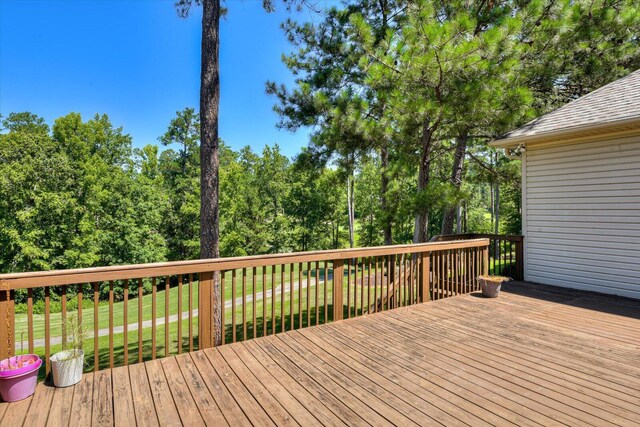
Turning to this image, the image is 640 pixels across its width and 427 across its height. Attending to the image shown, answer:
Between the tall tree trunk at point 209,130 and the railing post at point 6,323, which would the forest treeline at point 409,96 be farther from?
→ the railing post at point 6,323

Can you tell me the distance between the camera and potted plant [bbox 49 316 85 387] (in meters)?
Result: 2.48

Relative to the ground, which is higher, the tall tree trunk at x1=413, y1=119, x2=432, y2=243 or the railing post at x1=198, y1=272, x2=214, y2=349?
the tall tree trunk at x1=413, y1=119, x2=432, y2=243

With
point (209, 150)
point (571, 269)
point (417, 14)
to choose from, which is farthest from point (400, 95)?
point (571, 269)

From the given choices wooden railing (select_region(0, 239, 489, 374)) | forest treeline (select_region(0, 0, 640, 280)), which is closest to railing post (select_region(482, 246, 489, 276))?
wooden railing (select_region(0, 239, 489, 374))

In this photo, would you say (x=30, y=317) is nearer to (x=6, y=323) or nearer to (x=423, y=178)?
(x=6, y=323)

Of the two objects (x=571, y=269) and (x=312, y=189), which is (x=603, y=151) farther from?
(x=312, y=189)

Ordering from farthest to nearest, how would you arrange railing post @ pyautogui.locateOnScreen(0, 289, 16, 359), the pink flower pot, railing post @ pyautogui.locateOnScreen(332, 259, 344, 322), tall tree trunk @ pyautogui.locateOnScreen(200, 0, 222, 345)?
tall tree trunk @ pyautogui.locateOnScreen(200, 0, 222, 345), railing post @ pyautogui.locateOnScreen(332, 259, 344, 322), railing post @ pyautogui.locateOnScreen(0, 289, 16, 359), the pink flower pot

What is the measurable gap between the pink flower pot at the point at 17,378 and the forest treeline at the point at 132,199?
12.9m

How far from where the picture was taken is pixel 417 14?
4.88m

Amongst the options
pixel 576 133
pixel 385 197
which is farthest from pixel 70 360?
pixel 576 133

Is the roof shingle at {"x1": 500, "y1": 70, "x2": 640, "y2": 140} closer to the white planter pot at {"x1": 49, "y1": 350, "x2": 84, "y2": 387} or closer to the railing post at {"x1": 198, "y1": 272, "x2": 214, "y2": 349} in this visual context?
the railing post at {"x1": 198, "y1": 272, "x2": 214, "y2": 349}

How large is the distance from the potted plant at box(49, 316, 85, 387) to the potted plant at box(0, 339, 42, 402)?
0.13 metres

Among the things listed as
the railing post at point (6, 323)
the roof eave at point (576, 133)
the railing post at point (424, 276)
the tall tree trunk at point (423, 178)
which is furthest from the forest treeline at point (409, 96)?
the railing post at point (6, 323)

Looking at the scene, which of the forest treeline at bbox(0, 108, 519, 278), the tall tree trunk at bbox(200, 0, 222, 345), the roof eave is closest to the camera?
the tall tree trunk at bbox(200, 0, 222, 345)
